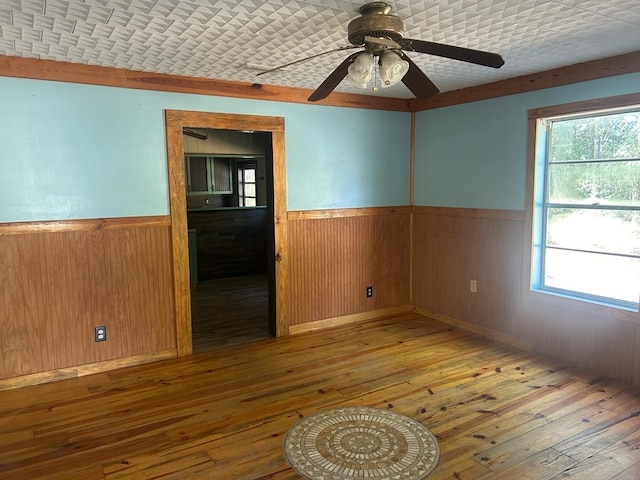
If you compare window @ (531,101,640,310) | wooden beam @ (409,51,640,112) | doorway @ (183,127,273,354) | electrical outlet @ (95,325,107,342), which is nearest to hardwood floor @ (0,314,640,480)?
electrical outlet @ (95,325,107,342)

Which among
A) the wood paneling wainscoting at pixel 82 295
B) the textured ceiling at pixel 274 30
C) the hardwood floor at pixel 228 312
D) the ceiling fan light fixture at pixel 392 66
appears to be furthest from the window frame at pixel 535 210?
the wood paneling wainscoting at pixel 82 295

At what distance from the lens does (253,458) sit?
2400 mm

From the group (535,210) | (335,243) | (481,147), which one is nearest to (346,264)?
(335,243)

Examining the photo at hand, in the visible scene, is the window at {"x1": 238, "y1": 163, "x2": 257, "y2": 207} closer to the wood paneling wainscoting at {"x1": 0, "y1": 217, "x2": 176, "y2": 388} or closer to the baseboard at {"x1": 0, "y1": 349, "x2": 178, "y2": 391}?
the wood paneling wainscoting at {"x1": 0, "y1": 217, "x2": 176, "y2": 388}

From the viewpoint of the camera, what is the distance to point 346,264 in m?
4.68

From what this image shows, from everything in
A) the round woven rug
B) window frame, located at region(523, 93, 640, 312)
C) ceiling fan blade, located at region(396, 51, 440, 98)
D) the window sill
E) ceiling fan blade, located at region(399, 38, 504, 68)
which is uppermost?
ceiling fan blade, located at region(399, 38, 504, 68)

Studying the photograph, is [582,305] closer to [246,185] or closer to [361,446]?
[361,446]

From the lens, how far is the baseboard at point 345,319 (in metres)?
4.45

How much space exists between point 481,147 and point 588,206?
1130 mm

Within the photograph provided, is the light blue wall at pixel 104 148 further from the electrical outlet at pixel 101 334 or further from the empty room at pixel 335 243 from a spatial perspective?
the electrical outlet at pixel 101 334

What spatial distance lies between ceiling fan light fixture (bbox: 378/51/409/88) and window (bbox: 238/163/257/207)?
19.1ft

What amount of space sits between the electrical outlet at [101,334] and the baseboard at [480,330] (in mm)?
3214

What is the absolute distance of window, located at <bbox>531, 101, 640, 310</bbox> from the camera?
3.25 meters

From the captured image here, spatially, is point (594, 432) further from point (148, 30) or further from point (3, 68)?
point (3, 68)
